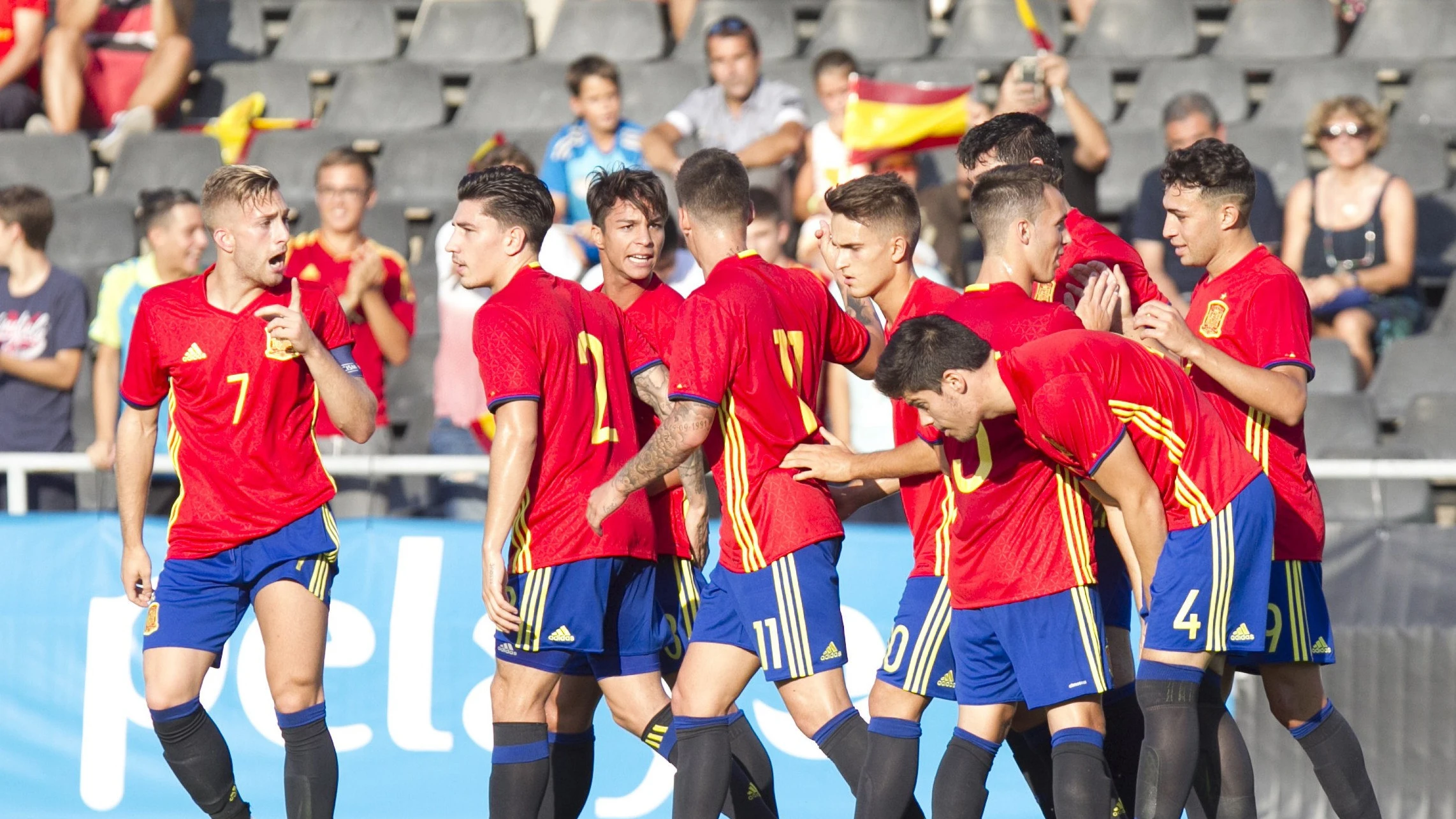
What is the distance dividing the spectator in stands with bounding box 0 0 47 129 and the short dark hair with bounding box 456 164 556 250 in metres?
6.55

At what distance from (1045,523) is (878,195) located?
1147mm

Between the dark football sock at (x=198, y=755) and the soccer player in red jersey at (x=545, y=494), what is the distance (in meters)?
0.94

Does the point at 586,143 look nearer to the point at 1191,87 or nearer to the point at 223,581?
the point at 1191,87

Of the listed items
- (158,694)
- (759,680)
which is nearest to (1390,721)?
(759,680)

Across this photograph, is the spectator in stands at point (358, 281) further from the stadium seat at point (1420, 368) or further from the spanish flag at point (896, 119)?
the stadium seat at point (1420, 368)

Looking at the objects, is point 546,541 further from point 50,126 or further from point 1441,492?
point 50,126

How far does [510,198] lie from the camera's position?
18.2ft

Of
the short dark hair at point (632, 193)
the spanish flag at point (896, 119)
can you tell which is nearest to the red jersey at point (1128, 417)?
the short dark hair at point (632, 193)

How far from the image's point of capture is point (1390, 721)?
675 cm

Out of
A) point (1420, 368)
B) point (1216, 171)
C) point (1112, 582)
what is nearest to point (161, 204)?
point (1112, 582)

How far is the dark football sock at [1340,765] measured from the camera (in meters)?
5.55

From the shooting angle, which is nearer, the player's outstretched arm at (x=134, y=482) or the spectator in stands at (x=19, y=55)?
the player's outstretched arm at (x=134, y=482)

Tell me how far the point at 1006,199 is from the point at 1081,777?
1.68 meters

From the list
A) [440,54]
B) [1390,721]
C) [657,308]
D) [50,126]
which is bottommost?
[1390,721]
